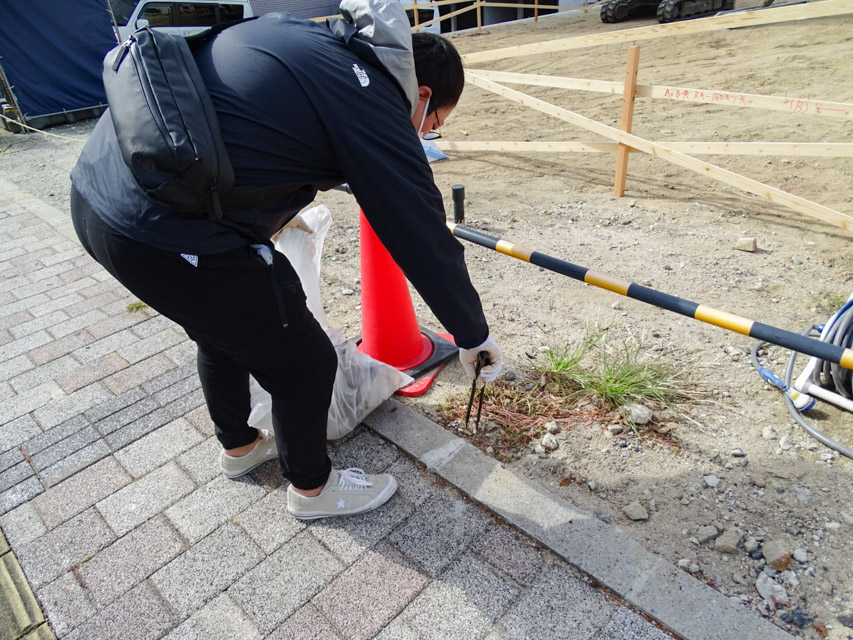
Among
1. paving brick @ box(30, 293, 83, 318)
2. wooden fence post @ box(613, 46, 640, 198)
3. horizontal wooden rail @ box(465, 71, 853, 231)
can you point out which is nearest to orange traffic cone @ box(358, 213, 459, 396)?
paving brick @ box(30, 293, 83, 318)

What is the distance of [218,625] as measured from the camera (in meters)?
1.79

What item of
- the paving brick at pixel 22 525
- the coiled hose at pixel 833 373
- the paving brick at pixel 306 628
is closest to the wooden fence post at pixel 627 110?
the coiled hose at pixel 833 373

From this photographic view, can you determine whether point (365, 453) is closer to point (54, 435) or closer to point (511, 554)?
point (511, 554)

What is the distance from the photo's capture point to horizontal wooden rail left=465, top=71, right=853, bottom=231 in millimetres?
3881

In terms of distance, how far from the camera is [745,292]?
3521 millimetres

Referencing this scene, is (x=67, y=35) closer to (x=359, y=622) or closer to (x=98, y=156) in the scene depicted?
(x=98, y=156)

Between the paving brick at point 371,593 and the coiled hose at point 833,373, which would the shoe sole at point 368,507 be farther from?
the coiled hose at point 833,373

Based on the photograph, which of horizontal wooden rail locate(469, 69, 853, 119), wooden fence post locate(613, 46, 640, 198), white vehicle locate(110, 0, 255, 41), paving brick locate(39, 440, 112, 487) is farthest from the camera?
white vehicle locate(110, 0, 255, 41)

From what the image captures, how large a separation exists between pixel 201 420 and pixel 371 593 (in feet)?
4.16

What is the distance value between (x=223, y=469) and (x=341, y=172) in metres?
1.41

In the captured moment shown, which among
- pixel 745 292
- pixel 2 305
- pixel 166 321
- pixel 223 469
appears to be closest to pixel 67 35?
pixel 2 305

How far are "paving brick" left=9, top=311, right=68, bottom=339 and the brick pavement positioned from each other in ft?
2.44

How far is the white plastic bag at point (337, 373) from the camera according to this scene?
237 centimetres

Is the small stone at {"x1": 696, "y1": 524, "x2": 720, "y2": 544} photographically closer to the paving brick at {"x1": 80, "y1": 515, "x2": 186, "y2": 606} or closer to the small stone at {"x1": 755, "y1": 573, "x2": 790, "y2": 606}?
the small stone at {"x1": 755, "y1": 573, "x2": 790, "y2": 606}
